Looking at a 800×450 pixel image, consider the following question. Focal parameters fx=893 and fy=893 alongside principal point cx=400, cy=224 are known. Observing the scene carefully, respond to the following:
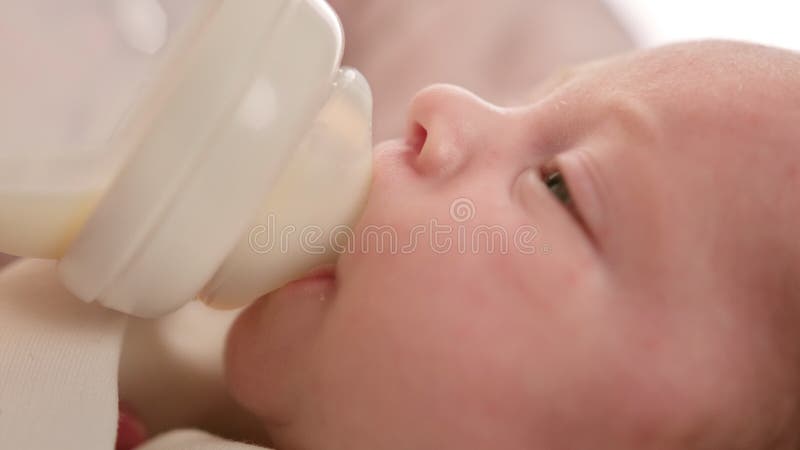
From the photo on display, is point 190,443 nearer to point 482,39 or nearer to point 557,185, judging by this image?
point 557,185

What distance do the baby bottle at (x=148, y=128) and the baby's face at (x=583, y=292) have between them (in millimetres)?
126

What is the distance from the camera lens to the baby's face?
2.10 feet

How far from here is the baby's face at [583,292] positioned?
2.10 ft

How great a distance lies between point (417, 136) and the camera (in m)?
0.76

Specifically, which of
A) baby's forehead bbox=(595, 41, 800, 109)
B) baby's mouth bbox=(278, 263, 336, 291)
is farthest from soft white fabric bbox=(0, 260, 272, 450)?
baby's forehead bbox=(595, 41, 800, 109)

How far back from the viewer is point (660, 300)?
647 mm

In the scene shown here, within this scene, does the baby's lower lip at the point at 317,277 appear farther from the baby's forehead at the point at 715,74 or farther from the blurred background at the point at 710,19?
the blurred background at the point at 710,19

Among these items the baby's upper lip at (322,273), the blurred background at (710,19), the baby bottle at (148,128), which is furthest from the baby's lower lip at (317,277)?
the blurred background at (710,19)

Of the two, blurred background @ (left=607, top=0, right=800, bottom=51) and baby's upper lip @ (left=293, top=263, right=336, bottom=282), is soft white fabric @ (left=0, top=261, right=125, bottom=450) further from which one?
blurred background @ (left=607, top=0, right=800, bottom=51)

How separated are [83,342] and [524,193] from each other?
348 mm

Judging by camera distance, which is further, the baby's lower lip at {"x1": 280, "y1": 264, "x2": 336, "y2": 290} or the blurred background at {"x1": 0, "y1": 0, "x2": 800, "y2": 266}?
the blurred background at {"x1": 0, "y1": 0, "x2": 800, "y2": 266}

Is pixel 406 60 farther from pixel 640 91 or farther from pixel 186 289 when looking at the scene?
pixel 186 289

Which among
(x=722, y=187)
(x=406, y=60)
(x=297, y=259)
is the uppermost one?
(x=722, y=187)

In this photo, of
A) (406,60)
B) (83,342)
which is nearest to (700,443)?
(83,342)
